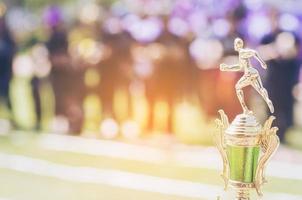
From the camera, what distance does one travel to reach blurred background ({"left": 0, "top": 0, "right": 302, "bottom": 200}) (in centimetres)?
668

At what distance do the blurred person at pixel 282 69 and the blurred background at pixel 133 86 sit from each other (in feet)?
0.03

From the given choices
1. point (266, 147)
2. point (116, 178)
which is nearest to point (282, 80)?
point (116, 178)

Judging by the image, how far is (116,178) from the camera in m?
6.05

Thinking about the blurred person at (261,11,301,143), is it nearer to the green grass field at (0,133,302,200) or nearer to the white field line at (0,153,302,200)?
the green grass field at (0,133,302,200)

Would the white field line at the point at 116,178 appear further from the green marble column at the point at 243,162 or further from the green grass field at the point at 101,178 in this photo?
the green marble column at the point at 243,162

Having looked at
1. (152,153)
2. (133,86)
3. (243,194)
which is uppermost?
(243,194)

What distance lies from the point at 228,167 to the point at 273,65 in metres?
5.29

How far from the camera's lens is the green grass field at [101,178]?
17.9 ft

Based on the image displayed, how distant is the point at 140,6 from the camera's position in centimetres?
794

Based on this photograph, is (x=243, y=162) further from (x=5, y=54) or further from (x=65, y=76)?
(x=5, y=54)

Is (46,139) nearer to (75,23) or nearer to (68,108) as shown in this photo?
(68,108)

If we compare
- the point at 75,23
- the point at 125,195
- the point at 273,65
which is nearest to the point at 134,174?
the point at 125,195

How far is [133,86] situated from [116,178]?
2.15 metres

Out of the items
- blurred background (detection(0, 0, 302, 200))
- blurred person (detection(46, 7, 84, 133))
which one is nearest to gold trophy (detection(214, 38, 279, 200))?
blurred background (detection(0, 0, 302, 200))
